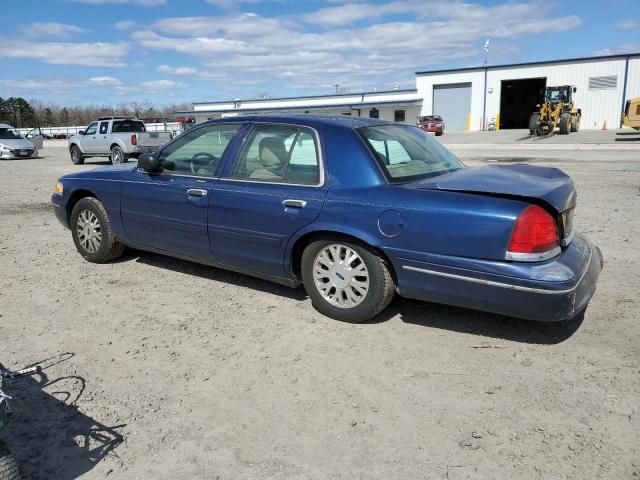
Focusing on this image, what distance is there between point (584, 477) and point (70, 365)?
10.0ft

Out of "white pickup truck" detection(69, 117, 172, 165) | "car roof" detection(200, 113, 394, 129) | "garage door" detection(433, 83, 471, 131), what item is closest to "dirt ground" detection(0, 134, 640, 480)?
"car roof" detection(200, 113, 394, 129)

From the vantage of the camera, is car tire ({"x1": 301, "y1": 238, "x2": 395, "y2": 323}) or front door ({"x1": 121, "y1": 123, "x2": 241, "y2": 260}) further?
front door ({"x1": 121, "y1": 123, "x2": 241, "y2": 260})

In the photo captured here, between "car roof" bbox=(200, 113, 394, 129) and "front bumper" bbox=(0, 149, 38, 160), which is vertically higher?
"car roof" bbox=(200, 113, 394, 129)

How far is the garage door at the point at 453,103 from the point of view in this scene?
4931 cm

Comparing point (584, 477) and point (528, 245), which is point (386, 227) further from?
point (584, 477)

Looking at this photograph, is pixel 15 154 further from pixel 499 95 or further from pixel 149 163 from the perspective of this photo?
pixel 499 95

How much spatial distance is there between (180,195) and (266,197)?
0.97 m

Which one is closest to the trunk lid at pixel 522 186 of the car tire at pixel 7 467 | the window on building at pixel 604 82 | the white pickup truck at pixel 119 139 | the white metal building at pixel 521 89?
the car tire at pixel 7 467

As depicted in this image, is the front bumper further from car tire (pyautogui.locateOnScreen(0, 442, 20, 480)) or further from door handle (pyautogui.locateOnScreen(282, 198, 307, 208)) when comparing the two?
car tire (pyautogui.locateOnScreen(0, 442, 20, 480))

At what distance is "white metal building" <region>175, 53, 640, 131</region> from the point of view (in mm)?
42219

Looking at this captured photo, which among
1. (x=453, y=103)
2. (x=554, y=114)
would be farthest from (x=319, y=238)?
(x=453, y=103)

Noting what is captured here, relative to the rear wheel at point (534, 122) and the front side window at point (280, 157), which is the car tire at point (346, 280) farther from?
the rear wheel at point (534, 122)

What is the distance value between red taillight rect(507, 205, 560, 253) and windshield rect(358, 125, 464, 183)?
3.14ft

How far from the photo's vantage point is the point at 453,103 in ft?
164
